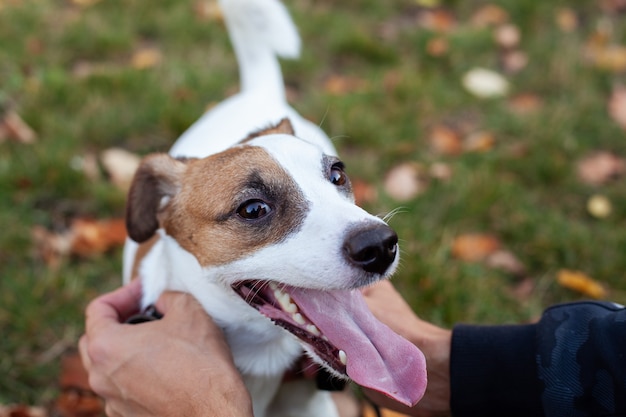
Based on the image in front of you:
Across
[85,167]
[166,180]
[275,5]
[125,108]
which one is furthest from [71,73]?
[166,180]

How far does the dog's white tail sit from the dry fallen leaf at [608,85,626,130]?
2.21 metres

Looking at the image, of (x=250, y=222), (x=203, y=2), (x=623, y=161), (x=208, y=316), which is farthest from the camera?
(x=203, y=2)

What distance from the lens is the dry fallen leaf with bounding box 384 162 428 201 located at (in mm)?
3641

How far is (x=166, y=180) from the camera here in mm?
2244

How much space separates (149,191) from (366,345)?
94 centimetres

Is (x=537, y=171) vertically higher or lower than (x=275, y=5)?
lower

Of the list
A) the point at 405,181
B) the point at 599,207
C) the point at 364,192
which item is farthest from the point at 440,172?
the point at 599,207

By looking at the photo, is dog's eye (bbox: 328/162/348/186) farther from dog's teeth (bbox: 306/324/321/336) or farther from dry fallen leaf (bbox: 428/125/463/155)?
dry fallen leaf (bbox: 428/125/463/155)

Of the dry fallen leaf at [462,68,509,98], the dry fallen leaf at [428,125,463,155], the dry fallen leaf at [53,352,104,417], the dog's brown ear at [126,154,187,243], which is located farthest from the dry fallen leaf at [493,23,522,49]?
the dry fallen leaf at [53,352,104,417]

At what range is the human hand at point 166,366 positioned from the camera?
178cm

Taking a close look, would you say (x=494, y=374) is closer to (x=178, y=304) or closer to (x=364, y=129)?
(x=178, y=304)

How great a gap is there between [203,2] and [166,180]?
3020 millimetres

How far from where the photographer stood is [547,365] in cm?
186

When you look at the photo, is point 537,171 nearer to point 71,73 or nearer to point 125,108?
point 125,108
